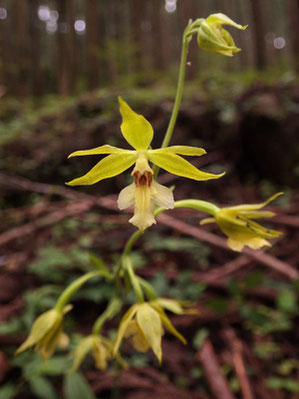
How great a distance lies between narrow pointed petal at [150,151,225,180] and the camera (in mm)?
1198

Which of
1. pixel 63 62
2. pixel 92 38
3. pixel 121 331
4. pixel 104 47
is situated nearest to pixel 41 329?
pixel 121 331

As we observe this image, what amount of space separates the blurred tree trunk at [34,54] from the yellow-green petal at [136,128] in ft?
54.2

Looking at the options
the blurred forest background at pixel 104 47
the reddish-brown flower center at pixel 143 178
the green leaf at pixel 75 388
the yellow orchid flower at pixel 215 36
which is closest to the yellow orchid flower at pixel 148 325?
the green leaf at pixel 75 388

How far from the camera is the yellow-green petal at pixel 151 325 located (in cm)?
135

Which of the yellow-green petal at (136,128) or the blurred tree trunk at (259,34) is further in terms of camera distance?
the blurred tree trunk at (259,34)

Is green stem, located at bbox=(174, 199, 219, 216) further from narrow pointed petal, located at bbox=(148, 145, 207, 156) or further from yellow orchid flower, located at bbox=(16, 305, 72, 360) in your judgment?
yellow orchid flower, located at bbox=(16, 305, 72, 360)

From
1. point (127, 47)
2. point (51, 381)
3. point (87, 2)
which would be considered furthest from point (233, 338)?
point (87, 2)

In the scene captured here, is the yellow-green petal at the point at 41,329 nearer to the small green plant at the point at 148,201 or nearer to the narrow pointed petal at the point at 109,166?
the small green plant at the point at 148,201

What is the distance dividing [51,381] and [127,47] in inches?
334

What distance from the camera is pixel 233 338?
2.45 m

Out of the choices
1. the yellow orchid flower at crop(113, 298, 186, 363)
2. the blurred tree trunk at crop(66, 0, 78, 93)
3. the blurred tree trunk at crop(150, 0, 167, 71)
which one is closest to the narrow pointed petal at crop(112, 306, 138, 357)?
the yellow orchid flower at crop(113, 298, 186, 363)

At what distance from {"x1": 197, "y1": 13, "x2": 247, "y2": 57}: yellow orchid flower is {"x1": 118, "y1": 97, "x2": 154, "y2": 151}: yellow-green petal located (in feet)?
1.33

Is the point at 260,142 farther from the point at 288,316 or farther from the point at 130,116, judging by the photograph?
the point at 130,116

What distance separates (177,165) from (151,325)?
0.65 m
